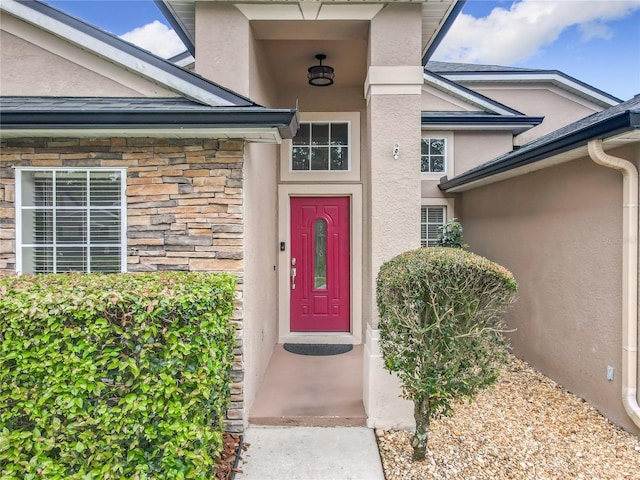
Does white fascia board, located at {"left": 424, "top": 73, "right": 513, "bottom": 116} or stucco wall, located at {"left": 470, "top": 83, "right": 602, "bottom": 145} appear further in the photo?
stucco wall, located at {"left": 470, "top": 83, "right": 602, "bottom": 145}

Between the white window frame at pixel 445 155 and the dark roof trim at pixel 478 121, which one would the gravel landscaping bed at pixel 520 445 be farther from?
the dark roof trim at pixel 478 121

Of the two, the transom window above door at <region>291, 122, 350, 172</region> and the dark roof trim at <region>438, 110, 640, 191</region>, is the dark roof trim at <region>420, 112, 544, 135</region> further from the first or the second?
the transom window above door at <region>291, 122, 350, 172</region>

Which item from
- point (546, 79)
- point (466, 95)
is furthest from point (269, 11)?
point (546, 79)

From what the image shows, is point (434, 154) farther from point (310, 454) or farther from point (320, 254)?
point (310, 454)

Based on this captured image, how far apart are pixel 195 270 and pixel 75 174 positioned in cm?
168

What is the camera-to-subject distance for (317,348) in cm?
650

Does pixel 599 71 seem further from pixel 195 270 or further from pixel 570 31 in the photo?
pixel 195 270

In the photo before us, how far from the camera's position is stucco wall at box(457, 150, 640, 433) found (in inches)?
175

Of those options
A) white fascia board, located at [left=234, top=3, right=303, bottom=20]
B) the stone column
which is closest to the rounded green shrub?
the stone column

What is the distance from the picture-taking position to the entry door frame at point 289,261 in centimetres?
670

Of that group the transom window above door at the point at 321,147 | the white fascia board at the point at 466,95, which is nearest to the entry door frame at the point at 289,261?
the transom window above door at the point at 321,147

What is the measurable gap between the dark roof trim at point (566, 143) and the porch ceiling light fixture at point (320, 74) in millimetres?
3028

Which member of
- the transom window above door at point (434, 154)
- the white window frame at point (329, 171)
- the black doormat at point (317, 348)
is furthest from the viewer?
the transom window above door at point (434, 154)

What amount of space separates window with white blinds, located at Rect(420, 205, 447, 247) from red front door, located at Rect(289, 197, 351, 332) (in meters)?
2.91
